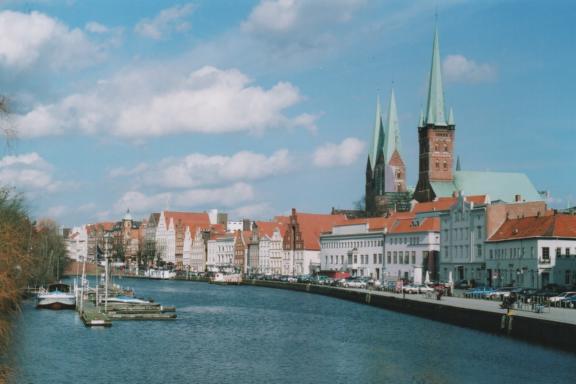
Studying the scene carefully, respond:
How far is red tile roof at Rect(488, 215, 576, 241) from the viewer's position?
87.1m

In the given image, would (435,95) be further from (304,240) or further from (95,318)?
(95,318)

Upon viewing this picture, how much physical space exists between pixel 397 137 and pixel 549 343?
149896mm

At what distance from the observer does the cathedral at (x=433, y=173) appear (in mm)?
161625

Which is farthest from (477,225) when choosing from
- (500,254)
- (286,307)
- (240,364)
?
(240,364)

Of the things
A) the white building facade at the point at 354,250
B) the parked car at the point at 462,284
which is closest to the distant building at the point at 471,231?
the parked car at the point at 462,284

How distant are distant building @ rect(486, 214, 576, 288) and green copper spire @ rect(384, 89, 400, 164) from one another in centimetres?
10104

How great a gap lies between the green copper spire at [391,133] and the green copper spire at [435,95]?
21.0 metres

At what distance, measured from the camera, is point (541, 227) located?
88.6 meters

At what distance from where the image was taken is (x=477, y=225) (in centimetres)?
10394

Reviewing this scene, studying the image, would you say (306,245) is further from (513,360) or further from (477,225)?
(513,360)

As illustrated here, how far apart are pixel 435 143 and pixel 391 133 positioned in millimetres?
23250

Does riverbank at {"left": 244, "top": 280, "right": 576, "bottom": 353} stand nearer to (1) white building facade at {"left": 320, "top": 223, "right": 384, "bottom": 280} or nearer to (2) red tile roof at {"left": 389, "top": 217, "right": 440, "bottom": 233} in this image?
(2) red tile roof at {"left": 389, "top": 217, "right": 440, "bottom": 233}

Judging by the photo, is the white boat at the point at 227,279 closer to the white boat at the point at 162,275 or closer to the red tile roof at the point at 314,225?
the red tile roof at the point at 314,225

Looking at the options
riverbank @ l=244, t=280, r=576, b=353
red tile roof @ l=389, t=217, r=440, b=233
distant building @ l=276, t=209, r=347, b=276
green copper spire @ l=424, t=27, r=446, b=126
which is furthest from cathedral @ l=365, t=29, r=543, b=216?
riverbank @ l=244, t=280, r=576, b=353
